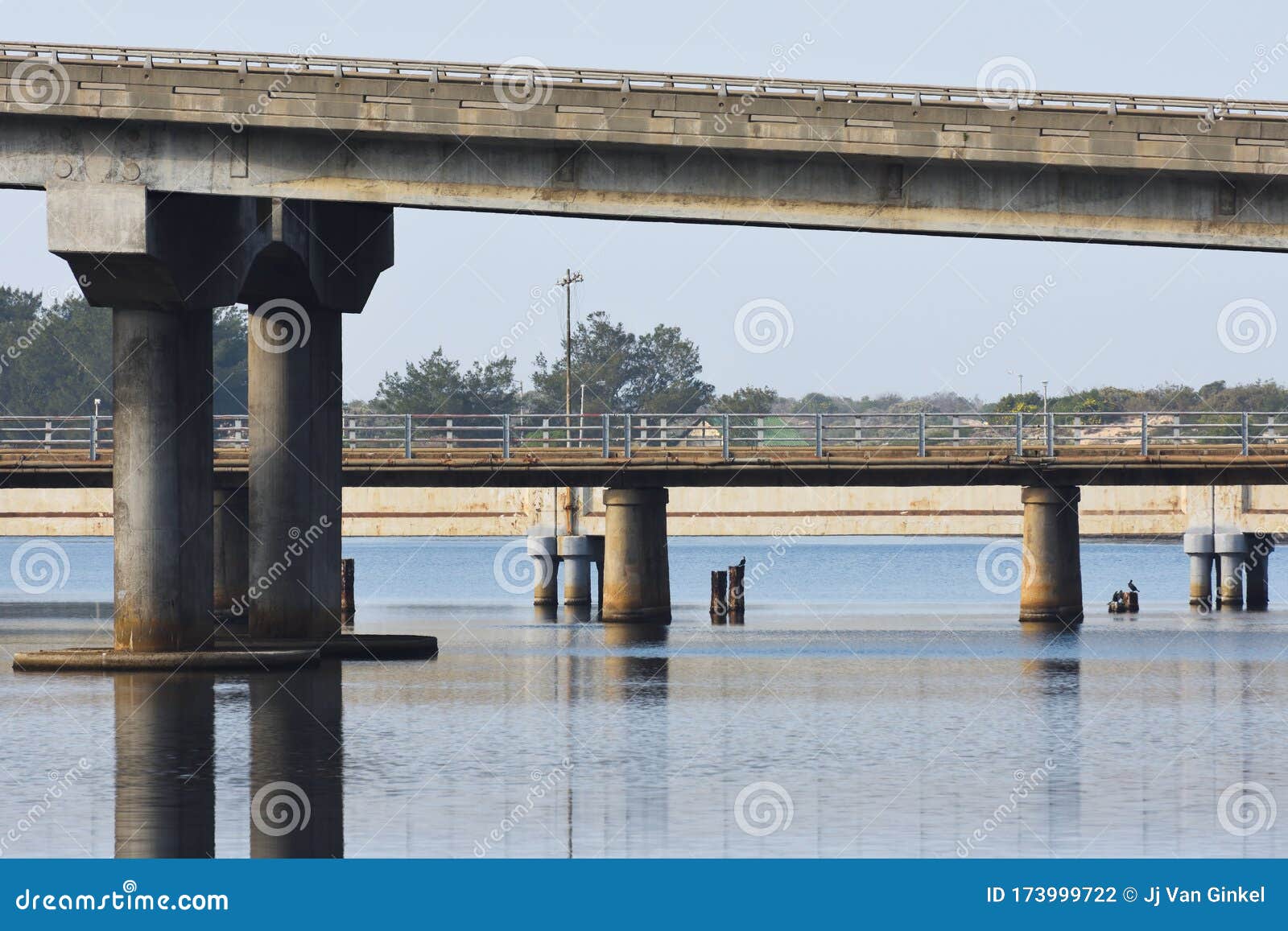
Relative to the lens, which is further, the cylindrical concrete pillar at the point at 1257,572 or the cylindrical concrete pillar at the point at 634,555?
the cylindrical concrete pillar at the point at 1257,572

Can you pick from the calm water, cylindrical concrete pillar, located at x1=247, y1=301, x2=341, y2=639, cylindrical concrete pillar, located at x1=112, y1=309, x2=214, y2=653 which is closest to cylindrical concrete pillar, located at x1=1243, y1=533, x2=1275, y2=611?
the calm water

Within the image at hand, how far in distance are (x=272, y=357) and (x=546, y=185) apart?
23.8 ft

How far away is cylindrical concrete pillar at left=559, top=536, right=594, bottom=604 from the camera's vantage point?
6931cm

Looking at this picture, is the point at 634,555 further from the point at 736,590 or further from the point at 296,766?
the point at 296,766

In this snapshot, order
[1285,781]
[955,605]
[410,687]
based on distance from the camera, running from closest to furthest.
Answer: [1285,781] → [410,687] → [955,605]

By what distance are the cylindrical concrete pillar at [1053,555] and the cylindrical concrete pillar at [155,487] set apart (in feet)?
90.8

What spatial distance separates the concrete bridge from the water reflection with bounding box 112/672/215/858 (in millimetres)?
2893

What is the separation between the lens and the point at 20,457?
189ft

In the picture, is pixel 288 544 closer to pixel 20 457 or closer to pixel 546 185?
pixel 546 185

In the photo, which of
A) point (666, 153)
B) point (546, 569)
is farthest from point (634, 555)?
point (666, 153)

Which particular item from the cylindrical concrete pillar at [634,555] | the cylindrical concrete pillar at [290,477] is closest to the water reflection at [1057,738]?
the cylindrical concrete pillar at [634,555]

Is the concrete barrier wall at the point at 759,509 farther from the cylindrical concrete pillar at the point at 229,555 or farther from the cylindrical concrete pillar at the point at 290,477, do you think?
the cylindrical concrete pillar at the point at 290,477

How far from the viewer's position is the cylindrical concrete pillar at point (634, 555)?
5688 cm
